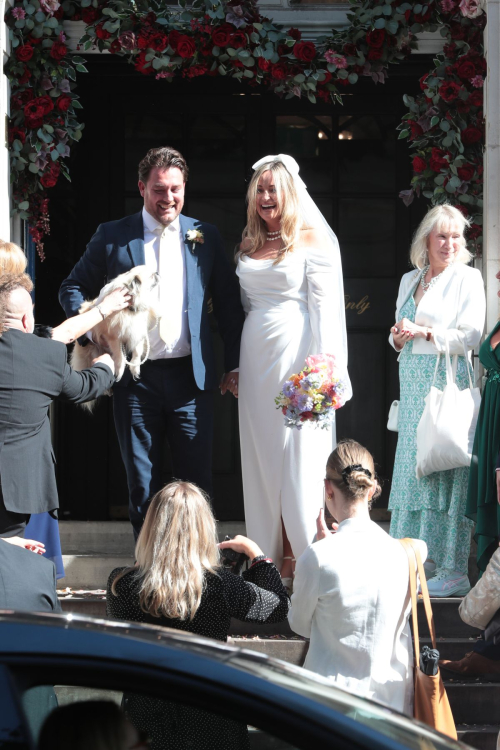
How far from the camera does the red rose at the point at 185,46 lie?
19.8 feet

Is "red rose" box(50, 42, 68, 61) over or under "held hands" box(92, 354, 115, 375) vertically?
over

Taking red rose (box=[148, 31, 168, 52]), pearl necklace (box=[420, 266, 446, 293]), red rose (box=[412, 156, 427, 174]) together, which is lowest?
pearl necklace (box=[420, 266, 446, 293])

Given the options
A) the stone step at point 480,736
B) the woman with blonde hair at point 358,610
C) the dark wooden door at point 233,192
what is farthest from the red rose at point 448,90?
the stone step at point 480,736

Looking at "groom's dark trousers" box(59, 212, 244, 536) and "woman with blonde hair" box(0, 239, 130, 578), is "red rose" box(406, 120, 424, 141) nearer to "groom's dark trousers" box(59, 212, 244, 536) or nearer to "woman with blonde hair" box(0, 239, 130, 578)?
"groom's dark trousers" box(59, 212, 244, 536)

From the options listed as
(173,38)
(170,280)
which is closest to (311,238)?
(170,280)

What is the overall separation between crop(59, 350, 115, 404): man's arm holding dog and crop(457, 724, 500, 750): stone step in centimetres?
215

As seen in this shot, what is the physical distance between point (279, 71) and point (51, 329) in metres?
2.59

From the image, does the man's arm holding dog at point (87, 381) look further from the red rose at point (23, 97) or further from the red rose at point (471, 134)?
the red rose at point (471, 134)

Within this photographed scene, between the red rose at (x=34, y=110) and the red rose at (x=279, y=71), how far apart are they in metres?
1.42

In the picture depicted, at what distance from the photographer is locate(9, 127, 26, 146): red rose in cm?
613

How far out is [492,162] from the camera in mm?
5930

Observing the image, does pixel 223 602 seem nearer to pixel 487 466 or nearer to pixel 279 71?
pixel 487 466

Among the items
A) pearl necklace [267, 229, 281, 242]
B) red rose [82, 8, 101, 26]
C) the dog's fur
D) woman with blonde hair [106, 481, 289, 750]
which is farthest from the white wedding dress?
red rose [82, 8, 101, 26]

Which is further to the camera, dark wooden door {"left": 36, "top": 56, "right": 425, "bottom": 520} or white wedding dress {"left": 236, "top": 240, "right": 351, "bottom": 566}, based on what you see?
dark wooden door {"left": 36, "top": 56, "right": 425, "bottom": 520}
